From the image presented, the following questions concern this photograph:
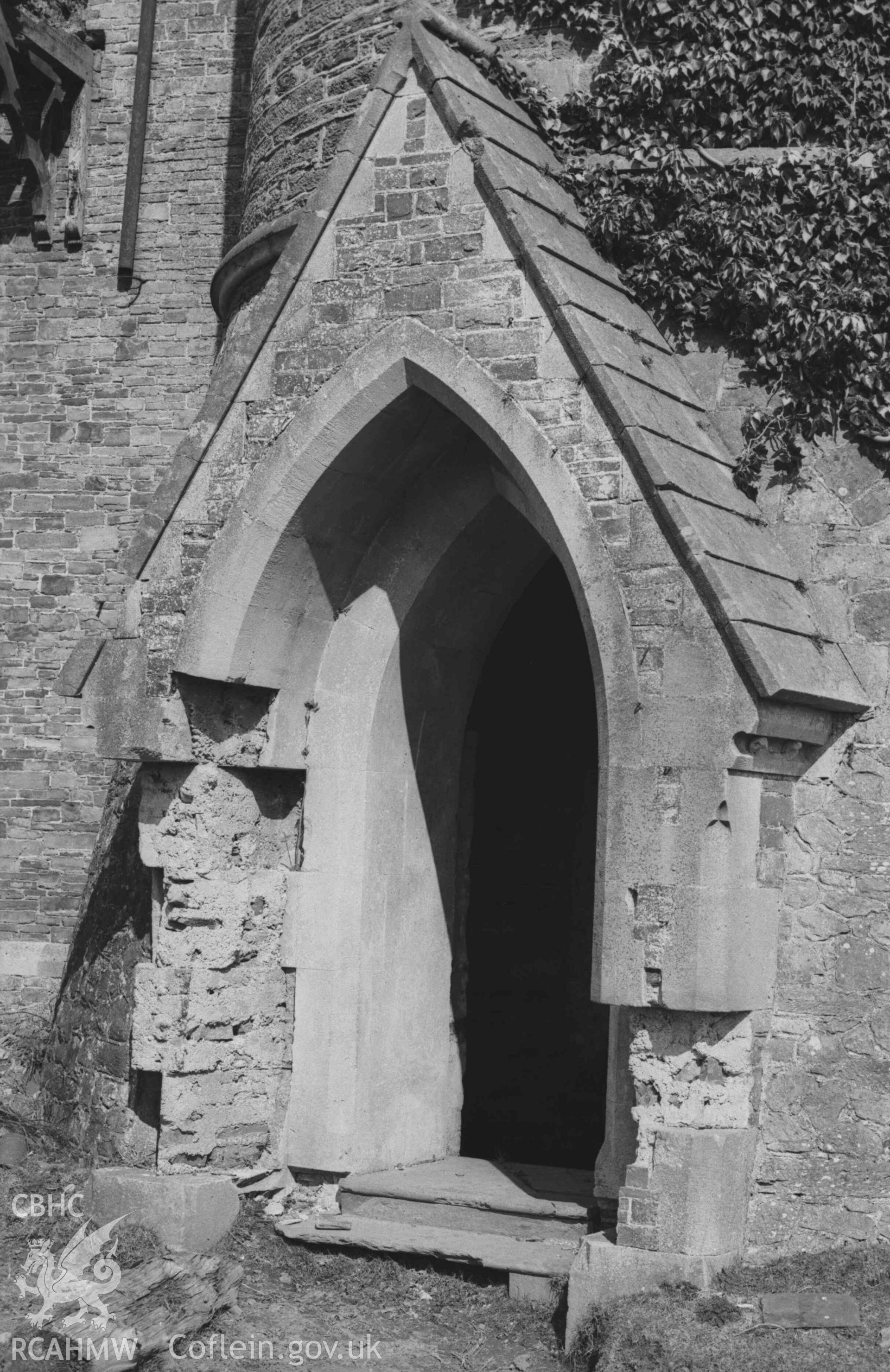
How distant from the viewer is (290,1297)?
651 centimetres

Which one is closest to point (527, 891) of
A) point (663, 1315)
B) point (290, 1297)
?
point (290, 1297)

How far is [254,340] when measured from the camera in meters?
6.75

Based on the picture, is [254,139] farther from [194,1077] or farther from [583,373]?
[194,1077]

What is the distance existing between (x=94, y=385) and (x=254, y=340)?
699 centimetres

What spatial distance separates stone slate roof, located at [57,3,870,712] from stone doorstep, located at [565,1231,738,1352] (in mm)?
2101

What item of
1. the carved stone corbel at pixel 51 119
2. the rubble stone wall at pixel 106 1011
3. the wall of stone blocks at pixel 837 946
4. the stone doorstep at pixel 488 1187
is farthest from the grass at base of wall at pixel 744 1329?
the carved stone corbel at pixel 51 119

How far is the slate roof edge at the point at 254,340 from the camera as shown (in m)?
6.59

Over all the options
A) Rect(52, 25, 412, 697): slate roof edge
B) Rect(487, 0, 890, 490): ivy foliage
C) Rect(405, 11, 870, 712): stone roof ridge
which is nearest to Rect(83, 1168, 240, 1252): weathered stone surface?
Rect(52, 25, 412, 697): slate roof edge

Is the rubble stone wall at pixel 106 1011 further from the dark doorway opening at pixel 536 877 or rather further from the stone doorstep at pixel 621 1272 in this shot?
the dark doorway opening at pixel 536 877

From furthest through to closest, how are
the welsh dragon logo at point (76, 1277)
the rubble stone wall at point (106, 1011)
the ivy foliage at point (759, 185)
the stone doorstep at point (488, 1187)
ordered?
the rubble stone wall at point (106, 1011)
the stone doorstep at point (488, 1187)
the ivy foliage at point (759, 185)
the welsh dragon logo at point (76, 1277)

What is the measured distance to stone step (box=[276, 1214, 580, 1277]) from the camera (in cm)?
633

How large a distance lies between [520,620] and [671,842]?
4494 mm

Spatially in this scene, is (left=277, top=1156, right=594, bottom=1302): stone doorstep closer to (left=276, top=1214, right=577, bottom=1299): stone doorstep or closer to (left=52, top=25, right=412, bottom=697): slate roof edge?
(left=276, top=1214, right=577, bottom=1299): stone doorstep

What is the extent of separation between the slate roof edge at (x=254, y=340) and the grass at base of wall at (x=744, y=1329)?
3435 millimetres
